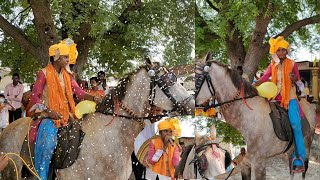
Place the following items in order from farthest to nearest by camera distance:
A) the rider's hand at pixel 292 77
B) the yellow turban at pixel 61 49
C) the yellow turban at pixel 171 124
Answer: the yellow turban at pixel 171 124
the rider's hand at pixel 292 77
the yellow turban at pixel 61 49

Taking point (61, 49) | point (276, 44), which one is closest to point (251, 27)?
point (276, 44)

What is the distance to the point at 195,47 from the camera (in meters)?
4.07

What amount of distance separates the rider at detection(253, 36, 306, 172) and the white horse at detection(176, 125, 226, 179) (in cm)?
75

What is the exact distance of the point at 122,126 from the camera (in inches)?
123

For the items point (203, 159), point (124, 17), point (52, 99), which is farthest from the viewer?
point (124, 17)

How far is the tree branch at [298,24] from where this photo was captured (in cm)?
386

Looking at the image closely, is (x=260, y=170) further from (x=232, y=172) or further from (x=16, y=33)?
(x=16, y=33)

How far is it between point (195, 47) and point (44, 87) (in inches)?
57.4

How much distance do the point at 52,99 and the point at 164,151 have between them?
1.28 m

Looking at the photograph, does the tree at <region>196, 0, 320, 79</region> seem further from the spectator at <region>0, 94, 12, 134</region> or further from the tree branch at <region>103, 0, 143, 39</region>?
the spectator at <region>0, 94, 12, 134</region>

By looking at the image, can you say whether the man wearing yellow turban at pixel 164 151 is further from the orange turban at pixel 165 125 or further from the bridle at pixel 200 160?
the bridle at pixel 200 160

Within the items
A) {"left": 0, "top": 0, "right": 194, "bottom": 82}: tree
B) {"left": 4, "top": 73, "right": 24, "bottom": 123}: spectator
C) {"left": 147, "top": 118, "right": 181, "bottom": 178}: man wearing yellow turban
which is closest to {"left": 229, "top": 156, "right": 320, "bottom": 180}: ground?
{"left": 147, "top": 118, "right": 181, "bottom": 178}: man wearing yellow turban

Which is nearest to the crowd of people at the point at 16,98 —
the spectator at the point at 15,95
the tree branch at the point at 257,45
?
the spectator at the point at 15,95

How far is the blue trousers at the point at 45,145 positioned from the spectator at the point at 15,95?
43.6 inches
